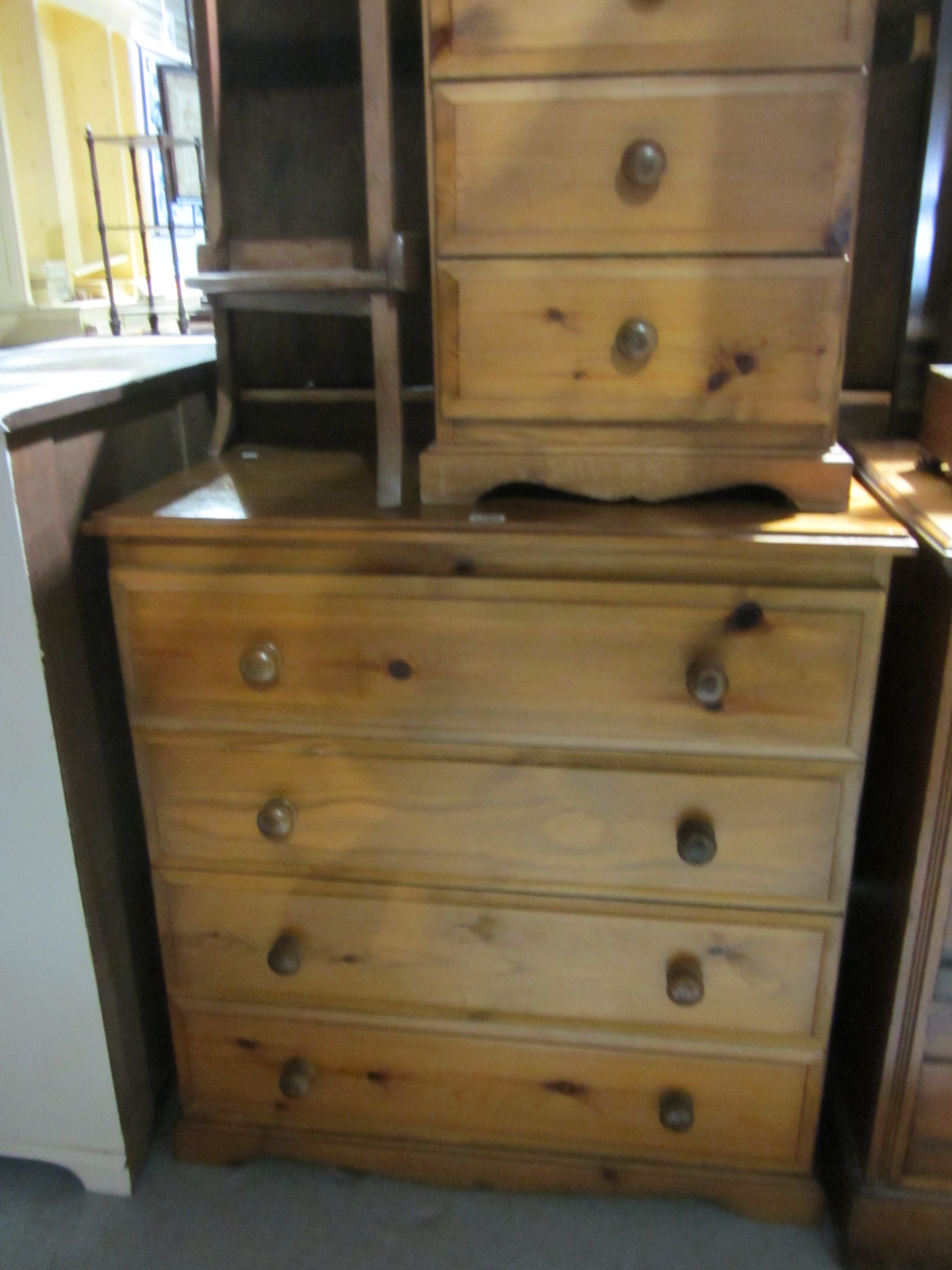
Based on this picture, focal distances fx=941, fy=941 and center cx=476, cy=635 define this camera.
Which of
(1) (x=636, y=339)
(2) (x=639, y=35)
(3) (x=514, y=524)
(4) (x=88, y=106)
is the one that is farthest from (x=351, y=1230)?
(4) (x=88, y=106)

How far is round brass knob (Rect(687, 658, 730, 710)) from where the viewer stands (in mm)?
917

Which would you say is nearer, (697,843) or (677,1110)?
(697,843)

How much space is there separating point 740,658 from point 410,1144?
0.78 meters

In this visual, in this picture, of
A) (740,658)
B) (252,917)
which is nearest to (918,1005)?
(740,658)

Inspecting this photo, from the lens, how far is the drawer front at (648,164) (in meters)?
0.86

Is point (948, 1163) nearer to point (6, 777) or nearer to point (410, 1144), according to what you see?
point (410, 1144)

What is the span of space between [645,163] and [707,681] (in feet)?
1.59

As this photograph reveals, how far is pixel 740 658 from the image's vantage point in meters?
0.94

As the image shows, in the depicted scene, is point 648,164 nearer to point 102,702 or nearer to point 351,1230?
point 102,702

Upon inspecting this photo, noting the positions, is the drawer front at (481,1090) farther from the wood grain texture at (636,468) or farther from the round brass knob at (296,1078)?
the wood grain texture at (636,468)

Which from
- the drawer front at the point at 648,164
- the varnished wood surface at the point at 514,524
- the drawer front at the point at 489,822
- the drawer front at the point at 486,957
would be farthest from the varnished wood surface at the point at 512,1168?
the drawer front at the point at 648,164

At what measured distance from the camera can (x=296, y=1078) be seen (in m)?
1.16

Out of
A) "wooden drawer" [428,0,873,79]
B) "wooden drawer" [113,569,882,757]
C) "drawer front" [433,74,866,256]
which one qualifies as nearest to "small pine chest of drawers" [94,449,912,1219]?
"wooden drawer" [113,569,882,757]

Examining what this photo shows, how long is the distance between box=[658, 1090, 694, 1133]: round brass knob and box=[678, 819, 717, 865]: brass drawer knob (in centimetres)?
32
